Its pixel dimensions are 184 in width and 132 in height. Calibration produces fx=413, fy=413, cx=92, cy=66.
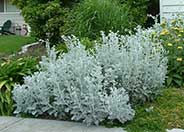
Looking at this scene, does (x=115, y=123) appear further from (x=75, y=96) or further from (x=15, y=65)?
(x=15, y=65)

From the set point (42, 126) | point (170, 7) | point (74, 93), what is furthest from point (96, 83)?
point (170, 7)

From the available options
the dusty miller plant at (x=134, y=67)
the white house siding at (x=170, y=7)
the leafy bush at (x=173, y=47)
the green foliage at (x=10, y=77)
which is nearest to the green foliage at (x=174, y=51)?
the leafy bush at (x=173, y=47)

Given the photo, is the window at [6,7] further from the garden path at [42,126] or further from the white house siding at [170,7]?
the garden path at [42,126]

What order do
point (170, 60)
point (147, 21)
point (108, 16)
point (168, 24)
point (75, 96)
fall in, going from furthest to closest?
point (147, 21) < point (108, 16) < point (168, 24) < point (170, 60) < point (75, 96)

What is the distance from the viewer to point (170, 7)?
32.2ft

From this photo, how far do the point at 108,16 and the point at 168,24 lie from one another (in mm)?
1527

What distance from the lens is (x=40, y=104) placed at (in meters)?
5.28

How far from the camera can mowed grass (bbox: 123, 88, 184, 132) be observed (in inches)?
187

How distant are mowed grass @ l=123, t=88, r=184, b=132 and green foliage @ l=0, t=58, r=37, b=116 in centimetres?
183

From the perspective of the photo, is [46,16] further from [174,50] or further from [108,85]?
[108,85]

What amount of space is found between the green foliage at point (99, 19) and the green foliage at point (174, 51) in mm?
1547

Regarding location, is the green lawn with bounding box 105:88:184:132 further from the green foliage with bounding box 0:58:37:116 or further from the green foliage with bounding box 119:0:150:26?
the green foliage with bounding box 119:0:150:26

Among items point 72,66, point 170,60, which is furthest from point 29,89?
point 170,60

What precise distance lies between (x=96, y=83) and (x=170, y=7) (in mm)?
5462
